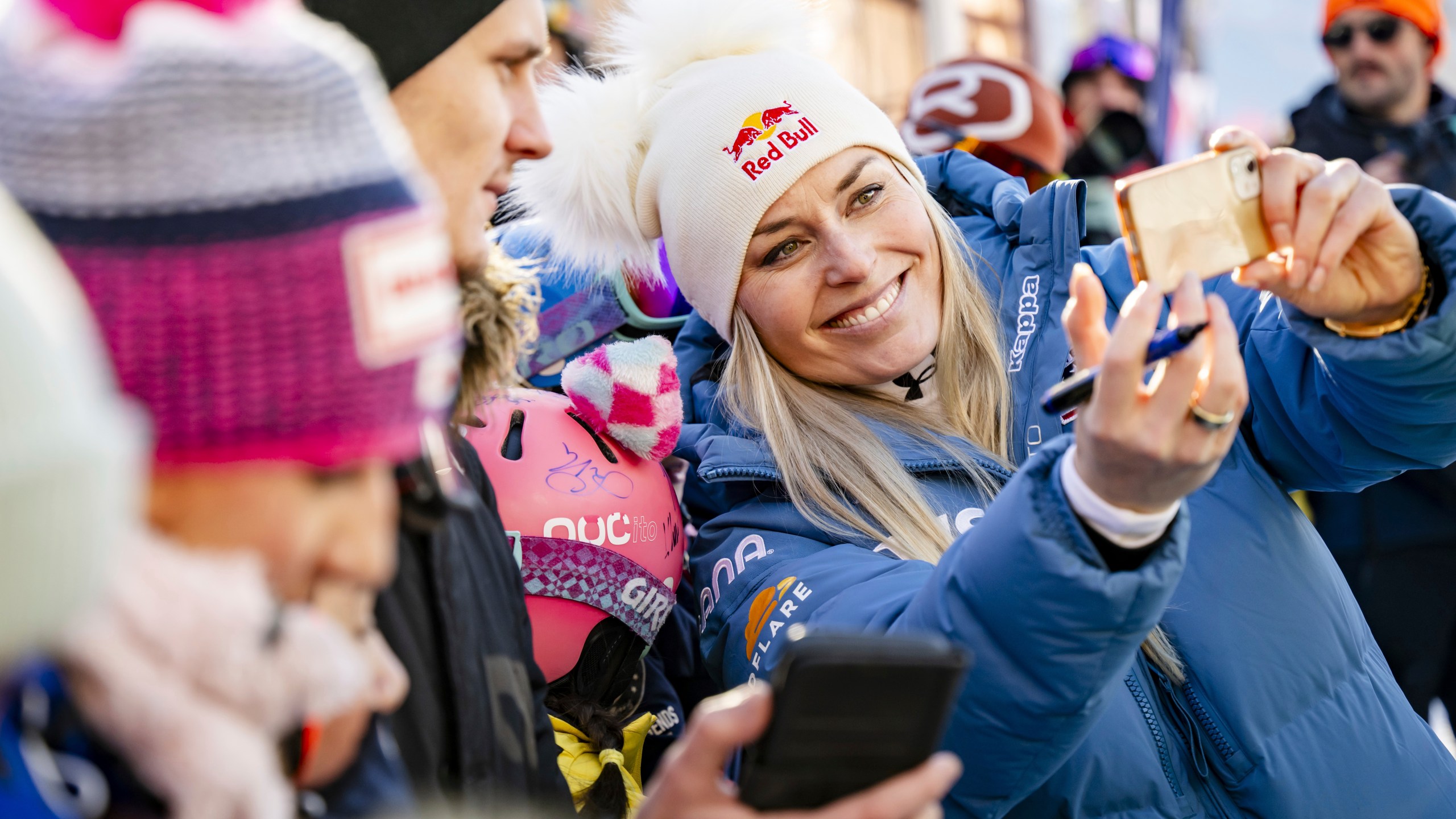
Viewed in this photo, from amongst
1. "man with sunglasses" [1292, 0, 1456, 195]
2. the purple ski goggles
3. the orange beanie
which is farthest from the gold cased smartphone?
the purple ski goggles

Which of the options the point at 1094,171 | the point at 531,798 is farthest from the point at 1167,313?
the point at 1094,171

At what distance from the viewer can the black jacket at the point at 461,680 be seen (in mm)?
1171

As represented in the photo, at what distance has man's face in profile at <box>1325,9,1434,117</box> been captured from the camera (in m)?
3.90

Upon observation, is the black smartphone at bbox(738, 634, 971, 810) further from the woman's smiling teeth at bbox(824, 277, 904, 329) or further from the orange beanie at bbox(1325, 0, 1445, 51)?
the orange beanie at bbox(1325, 0, 1445, 51)

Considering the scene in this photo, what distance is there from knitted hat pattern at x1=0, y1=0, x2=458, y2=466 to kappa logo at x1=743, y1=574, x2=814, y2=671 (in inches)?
39.9

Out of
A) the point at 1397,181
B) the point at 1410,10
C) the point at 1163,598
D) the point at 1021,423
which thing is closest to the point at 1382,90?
the point at 1410,10

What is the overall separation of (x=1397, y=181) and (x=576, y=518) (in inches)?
121

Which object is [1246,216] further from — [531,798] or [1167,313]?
[531,798]

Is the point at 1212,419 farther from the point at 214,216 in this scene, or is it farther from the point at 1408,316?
the point at 214,216

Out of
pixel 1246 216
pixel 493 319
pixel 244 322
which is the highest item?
pixel 244 322

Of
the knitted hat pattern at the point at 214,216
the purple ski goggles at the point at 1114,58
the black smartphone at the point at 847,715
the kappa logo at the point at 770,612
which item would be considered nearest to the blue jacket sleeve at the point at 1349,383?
the kappa logo at the point at 770,612

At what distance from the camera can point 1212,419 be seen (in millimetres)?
1109

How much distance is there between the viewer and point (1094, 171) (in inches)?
191

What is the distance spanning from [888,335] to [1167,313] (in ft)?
Result: 1.58
